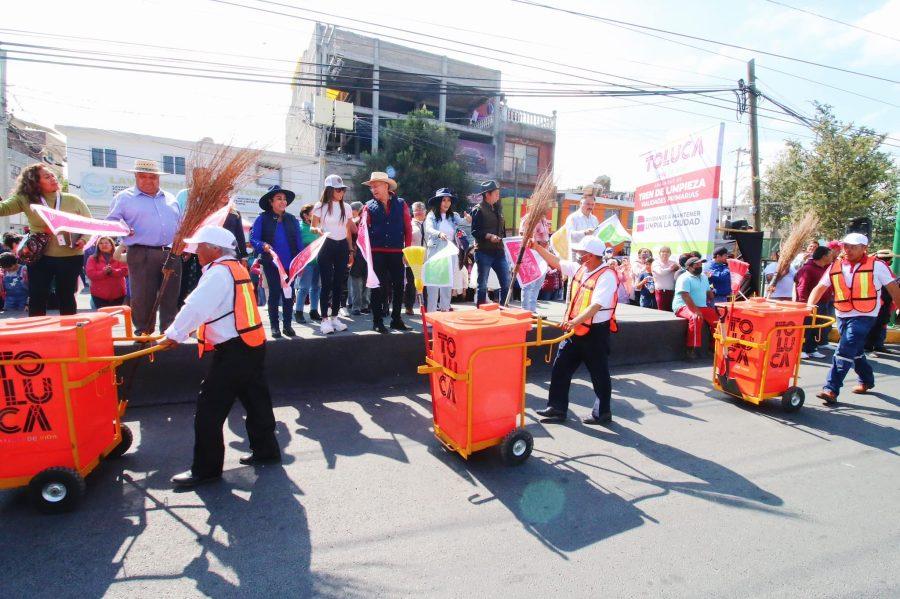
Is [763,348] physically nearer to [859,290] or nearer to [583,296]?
[859,290]

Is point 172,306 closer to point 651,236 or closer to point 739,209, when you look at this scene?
point 651,236

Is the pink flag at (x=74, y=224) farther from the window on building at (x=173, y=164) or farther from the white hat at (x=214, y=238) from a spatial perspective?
the window on building at (x=173, y=164)

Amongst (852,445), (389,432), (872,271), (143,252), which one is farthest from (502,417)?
(872,271)

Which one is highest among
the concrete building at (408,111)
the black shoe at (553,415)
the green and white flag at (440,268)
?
the concrete building at (408,111)

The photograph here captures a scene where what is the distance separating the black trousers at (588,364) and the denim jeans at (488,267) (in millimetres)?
2240

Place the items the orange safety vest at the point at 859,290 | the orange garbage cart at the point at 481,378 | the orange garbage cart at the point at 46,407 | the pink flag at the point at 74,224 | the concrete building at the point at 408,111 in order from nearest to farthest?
1. the orange garbage cart at the point at 46,407
2. the orange garbage cart at the point at 481,378
3. the pink flag at the point at 74,224
4. the orange safety vest at the point at 859,290
5. the concrete building at the point at 408,111

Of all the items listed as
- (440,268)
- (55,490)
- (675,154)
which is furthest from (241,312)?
(675,154)

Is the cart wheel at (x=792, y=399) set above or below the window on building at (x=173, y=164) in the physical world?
below

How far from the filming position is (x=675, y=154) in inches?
374

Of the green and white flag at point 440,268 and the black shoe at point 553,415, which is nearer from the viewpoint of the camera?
the green and white flag at point 440,268

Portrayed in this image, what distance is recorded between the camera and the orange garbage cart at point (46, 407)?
288 cm

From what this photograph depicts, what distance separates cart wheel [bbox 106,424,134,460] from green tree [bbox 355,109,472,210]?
2405cm

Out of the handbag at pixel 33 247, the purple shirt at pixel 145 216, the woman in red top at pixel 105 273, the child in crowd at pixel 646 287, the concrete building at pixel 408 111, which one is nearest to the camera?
the handbag at pixel 33 247

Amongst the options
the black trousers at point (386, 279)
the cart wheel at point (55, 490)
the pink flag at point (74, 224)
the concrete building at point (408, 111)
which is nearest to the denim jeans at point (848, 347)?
the black trousers at point (386, 279)
